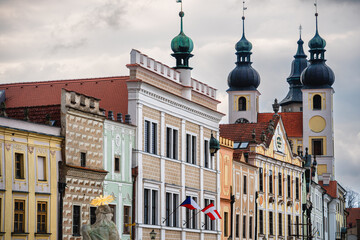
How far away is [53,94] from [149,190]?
7.30 m

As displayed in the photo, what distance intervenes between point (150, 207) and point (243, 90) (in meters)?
100

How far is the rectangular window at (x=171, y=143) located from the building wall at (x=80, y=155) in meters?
8.83

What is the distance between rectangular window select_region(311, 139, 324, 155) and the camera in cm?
14700

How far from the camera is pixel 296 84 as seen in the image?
176 meters

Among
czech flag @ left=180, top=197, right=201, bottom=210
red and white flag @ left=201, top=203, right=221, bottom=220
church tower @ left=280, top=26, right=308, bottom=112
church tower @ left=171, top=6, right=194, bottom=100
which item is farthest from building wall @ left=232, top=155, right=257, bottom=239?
church tower @ left=280, top=26, right=308, bottom=112

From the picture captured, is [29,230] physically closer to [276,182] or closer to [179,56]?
[179,56]

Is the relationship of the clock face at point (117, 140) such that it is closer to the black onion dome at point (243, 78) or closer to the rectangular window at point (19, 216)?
the rectangular window at point (19, 216)

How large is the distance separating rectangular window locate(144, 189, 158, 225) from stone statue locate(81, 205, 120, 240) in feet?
70.2

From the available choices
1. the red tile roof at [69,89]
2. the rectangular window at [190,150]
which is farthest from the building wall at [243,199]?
the red tile roof at [69,89]

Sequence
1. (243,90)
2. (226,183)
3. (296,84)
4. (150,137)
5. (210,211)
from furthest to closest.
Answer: (296,84)
(243,90)
(226,183)
(210,211)
(150,137)

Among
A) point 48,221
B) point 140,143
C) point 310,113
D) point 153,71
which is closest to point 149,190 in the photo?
point 140,143

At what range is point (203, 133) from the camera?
6334 cm

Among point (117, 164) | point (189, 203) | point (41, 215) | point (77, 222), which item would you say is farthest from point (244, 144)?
point (41, 215)

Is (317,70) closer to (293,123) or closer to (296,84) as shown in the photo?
(293,123)
